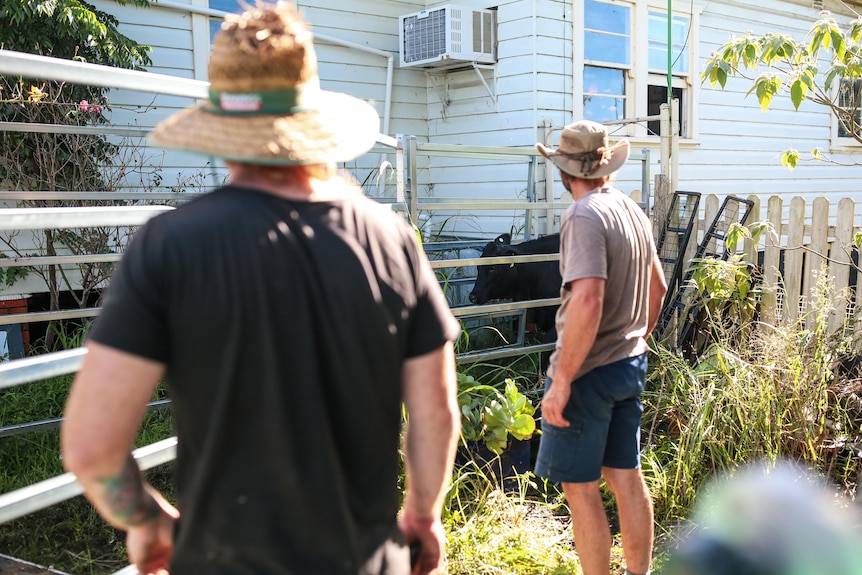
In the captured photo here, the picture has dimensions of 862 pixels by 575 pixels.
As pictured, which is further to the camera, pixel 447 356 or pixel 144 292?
pixel 447 356

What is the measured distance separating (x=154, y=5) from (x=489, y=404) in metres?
5.05

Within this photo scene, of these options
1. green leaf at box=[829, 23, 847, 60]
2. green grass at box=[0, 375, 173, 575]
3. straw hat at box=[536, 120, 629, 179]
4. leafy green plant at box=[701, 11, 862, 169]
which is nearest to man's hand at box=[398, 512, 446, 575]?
straw hat at box=[536, 120, 629, 179]

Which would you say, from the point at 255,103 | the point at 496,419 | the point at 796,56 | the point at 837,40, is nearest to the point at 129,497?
the point at 255,103

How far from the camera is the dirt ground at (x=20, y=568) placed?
3219mm

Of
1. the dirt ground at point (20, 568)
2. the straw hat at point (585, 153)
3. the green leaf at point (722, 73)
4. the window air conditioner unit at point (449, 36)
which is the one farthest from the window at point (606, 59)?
the dirt ground at point (20, 568)

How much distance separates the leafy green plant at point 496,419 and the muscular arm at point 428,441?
2.39 meters

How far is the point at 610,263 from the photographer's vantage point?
3117 mm

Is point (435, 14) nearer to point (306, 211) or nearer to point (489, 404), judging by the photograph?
point (489, 404)

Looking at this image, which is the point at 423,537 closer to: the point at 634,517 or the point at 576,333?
the point at 576,333

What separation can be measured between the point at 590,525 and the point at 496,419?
3.50 ft

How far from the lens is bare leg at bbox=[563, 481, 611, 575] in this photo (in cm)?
318

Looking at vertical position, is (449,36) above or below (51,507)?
above

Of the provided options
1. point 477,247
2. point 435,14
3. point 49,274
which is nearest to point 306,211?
point 49,274

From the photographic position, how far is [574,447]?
124 inches
